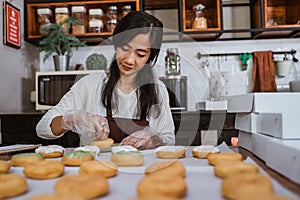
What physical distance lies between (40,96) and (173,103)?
0.91 meters

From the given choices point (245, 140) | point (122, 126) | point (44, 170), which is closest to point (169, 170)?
point (44, 170)

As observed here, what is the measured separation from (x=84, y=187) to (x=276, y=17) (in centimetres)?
228

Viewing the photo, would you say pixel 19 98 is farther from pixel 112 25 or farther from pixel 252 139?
pixel 252 139

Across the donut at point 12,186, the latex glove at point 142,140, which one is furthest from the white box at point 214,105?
the donut at point 12,186

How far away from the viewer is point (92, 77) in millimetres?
1654

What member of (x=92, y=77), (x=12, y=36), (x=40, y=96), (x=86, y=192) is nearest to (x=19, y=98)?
(x=40, y=96)

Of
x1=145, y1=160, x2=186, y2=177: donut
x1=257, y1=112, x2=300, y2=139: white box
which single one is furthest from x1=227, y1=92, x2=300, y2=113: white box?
x1=145, y1=160, x2=186, y2=177: donut

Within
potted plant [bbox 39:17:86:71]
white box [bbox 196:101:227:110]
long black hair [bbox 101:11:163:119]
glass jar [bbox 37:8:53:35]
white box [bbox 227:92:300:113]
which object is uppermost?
glass jar [bbox 37:8:53:35]

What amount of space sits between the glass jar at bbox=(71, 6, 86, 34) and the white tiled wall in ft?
0.60

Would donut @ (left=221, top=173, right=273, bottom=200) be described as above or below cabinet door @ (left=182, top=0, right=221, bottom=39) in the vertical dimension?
below

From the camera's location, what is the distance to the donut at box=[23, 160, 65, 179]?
0.71 m

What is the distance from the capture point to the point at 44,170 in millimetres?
712

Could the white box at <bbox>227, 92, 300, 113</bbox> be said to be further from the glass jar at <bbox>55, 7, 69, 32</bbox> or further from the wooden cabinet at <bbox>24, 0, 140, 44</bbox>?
the glass jar at <bbox>55, 7, 69, 32</bbox>

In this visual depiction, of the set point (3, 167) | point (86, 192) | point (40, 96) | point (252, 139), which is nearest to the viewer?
point (86, 192)
